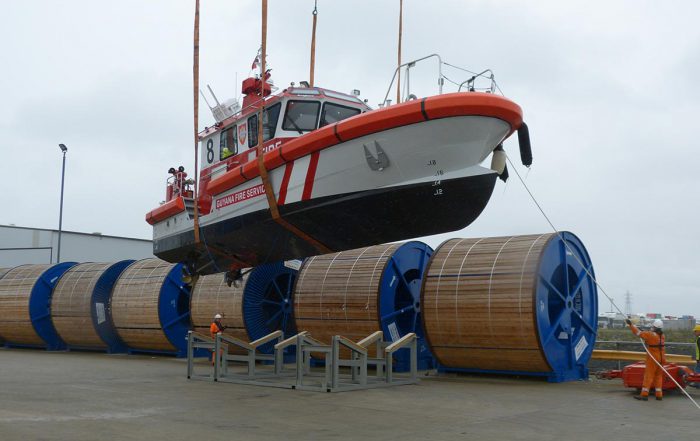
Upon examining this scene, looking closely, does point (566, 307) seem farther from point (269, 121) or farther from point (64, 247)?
point (64, 247)

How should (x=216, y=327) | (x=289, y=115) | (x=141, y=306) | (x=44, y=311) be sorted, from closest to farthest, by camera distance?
(x=289, y=115) < (x=216, y=327) < (x=141, y=306) < (x=44, y=311)

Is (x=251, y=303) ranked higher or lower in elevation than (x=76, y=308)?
higher

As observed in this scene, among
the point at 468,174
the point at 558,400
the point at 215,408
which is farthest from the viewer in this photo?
the point at 558,400

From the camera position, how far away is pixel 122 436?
7.40 metres

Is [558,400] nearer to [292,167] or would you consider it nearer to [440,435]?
[440,435]

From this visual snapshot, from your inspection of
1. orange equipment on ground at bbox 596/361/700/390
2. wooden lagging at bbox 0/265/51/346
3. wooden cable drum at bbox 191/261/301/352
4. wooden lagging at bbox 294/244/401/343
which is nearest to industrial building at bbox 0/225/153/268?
wooden lagging at bbox 0/265/51/346

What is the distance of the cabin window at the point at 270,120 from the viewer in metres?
10.3

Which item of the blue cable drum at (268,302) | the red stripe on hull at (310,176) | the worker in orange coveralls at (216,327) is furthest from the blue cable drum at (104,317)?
the red stripe on hull at (310,176)

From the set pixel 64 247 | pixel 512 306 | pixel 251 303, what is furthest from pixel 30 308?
pixel 64 247

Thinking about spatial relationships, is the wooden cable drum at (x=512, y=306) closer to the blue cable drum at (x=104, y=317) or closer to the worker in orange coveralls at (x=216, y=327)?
the worker in orange coveralls at (x=216, y=327)

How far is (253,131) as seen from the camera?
1091 cm

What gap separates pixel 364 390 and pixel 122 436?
5.50 metres

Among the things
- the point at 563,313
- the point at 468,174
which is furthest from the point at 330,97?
the point at 563,313

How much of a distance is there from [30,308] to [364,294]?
1315cm
